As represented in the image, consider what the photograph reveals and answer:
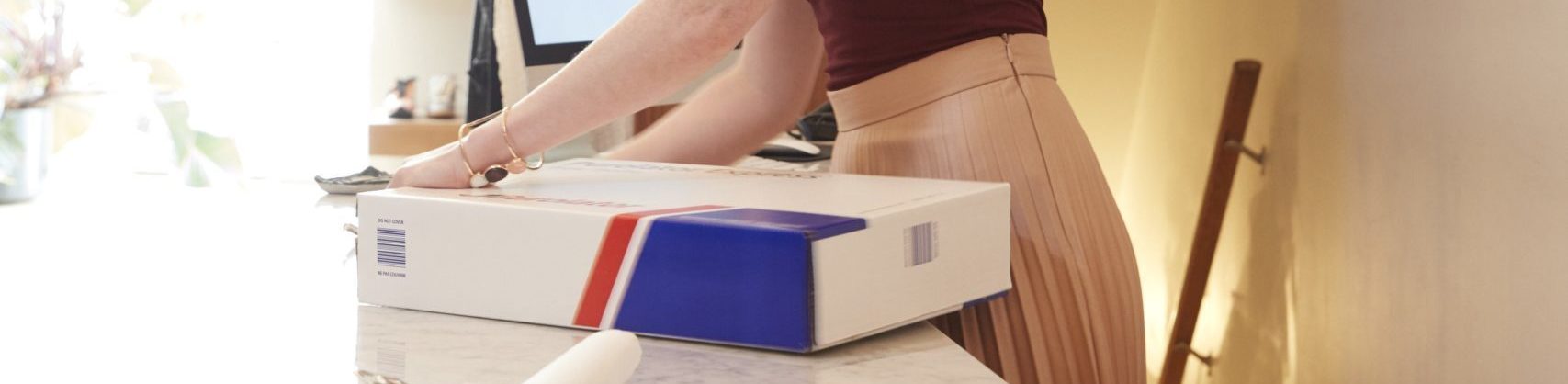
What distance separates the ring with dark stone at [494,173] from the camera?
816 mm

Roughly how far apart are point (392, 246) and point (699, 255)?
0.22 metres

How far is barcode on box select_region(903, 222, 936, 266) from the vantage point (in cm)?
67

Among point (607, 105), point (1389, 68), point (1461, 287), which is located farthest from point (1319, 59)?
point (607, 105)

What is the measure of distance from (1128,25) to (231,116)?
2424 millimetres

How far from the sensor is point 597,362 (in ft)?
1.46

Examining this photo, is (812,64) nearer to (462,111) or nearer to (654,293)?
(654,293)

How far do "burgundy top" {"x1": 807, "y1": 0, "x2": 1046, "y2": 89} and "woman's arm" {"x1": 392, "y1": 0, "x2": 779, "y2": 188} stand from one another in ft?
0.57

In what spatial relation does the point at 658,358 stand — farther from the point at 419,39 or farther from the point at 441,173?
the point at 419,39

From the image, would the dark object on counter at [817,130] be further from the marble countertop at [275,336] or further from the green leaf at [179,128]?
the marble countertop at [275,336]

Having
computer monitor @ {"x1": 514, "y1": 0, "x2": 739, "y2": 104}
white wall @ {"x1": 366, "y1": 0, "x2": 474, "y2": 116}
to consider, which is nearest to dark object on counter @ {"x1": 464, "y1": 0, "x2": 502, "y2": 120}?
computer monitor @ {"x1": 514, "y1": 0, "x2": 739, "y2": 104}

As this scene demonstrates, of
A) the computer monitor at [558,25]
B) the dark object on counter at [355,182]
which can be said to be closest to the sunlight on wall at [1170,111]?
the computer monitor at [558,25]

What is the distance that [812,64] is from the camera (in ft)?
3.83

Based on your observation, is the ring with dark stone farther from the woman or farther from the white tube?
the white tube

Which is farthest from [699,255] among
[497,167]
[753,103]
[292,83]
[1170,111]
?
[292,83]
